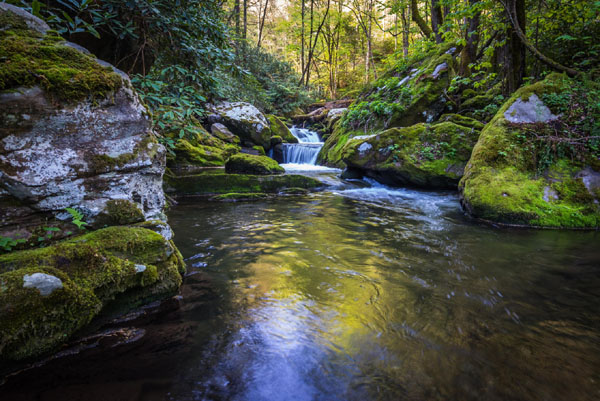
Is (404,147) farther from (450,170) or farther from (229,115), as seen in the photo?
(229,115)

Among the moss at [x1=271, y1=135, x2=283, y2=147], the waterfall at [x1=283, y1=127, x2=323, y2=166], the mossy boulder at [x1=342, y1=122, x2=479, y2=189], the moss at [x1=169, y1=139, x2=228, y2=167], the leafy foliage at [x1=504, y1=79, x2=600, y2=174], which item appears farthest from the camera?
the moss at [x1=271, y1=135, x2=283, y2=147]

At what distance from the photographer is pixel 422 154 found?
26.5 feet

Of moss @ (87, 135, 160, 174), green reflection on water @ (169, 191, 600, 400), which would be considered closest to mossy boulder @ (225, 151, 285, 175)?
green reflection on water @ (169, 191, 600, 400)

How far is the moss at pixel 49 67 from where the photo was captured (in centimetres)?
224

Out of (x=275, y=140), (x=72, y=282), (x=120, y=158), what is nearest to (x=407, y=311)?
(x=72, y=282)

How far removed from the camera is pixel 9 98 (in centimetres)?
220

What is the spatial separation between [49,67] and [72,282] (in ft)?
6.27

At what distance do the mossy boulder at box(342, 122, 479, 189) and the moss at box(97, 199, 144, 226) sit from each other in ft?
24.3

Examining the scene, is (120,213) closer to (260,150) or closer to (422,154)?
(422,154)

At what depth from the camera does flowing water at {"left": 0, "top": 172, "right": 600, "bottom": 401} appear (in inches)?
69.2

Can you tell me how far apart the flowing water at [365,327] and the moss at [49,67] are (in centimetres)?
216

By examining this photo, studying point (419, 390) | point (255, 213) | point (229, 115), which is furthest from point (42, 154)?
point (229, 115)

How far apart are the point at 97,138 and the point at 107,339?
6.01 feet

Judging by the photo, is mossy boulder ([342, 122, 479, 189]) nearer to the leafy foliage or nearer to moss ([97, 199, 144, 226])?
the leafy foliage
